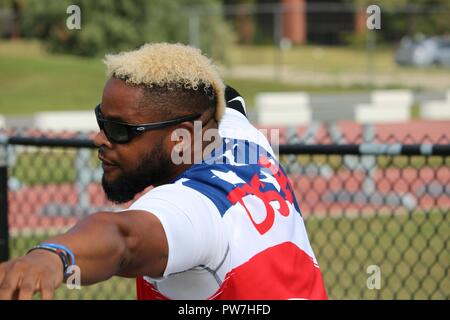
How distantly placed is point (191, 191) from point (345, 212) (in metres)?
6.99

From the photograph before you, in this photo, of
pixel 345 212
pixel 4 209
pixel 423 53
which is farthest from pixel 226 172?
pixel 423 53

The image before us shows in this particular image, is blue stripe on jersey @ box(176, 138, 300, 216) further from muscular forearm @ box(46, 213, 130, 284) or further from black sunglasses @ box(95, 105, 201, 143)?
muscular forearm @ box(46, 213, 130, 284)

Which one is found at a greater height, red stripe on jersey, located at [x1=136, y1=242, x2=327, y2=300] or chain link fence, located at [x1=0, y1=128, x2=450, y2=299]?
red stripe on jersey, located at [x1=136, y1=242, x2=327, y2=300]

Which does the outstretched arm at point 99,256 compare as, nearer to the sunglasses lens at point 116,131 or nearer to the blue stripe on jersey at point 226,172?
the blue stripe on jersey at point 226,172

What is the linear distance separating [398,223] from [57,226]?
3.41m

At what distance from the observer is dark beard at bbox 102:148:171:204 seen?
2.86 metres

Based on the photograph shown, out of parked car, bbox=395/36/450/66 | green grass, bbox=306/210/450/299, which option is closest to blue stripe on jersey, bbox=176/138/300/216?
green grass, bbox=306/210/450/299

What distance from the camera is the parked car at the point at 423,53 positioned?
1375 inches

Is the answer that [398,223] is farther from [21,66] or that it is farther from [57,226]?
[21,66]

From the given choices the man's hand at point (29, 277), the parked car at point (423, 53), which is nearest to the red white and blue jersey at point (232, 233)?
the man's hand at point (29, 277)

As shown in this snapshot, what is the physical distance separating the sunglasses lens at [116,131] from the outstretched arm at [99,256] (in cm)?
51

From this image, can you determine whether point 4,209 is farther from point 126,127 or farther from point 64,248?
point 64,248

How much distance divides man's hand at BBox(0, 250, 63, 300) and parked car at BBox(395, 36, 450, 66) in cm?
3380

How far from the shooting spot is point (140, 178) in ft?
9.51
